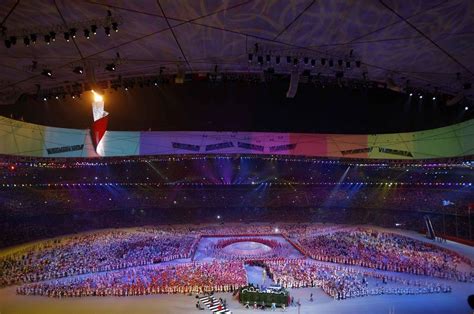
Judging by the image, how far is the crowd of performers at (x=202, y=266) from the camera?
18.8 meters

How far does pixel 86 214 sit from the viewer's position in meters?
41.1

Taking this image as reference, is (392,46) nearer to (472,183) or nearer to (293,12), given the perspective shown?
(293,12)

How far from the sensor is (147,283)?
63.2 feet

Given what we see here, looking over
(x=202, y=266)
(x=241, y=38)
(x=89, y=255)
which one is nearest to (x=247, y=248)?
(x=202, y=266)

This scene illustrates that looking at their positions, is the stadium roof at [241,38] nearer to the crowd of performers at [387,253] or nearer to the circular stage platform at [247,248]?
the crowd of performers at [387,253]

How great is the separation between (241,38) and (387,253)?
69.8 feet

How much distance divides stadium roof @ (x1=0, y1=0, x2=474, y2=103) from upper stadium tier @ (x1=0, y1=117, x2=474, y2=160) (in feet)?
37.9

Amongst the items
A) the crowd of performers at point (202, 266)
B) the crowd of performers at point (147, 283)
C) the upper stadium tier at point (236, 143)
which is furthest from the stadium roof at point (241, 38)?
the upper stadium tier at point (236, 143)

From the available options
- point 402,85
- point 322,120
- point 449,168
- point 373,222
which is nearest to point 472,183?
point 449,168

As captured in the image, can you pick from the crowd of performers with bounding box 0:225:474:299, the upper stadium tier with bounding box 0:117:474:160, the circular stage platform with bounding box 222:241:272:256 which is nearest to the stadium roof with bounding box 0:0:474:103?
the crowd of performers with bounding box 0:225:474:299

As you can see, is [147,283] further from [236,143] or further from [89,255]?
[236,143]

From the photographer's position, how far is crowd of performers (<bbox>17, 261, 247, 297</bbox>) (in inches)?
721

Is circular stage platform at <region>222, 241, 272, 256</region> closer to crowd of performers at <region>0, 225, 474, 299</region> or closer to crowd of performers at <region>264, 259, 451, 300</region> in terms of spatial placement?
crowd of performers at <region>0, 225, 474, 299</region>

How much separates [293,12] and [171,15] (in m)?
3.72
